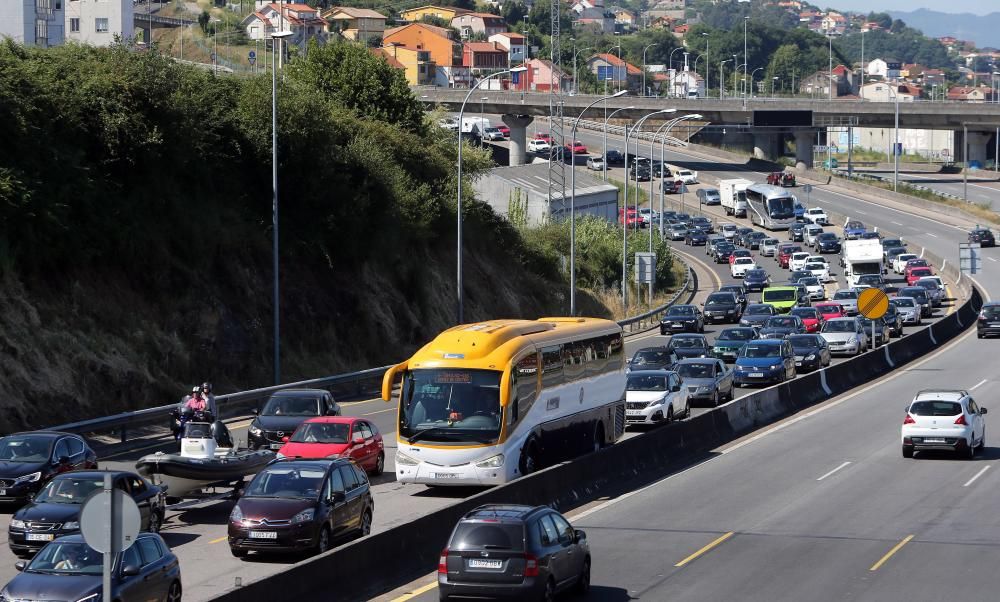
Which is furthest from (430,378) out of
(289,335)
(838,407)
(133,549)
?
(289,335)

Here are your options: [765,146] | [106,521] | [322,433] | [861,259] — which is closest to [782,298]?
[861,259]

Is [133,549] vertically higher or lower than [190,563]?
higher

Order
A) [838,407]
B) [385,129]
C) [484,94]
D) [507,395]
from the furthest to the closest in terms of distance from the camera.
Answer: [484,94], [385,129], [838,407], [507,395]

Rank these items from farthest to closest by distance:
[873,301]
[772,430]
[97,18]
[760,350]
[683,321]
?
[97,18], [683,321], [873,301], [760,350], [772,430]

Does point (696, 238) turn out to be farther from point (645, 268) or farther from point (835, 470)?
point (835, 470)

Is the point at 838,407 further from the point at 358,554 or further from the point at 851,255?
the point at 851,255

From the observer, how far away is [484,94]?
13512 centimetres

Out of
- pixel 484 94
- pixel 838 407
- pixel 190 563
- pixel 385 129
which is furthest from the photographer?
pixel 484 94

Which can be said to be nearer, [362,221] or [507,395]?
[507,395]

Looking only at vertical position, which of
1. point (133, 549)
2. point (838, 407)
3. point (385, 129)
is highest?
point (385, 129)

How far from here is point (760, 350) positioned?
143 feet

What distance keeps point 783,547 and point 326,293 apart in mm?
32671

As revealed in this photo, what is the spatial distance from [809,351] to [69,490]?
31640 mm

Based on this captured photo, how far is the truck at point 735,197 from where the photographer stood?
116562 mm
